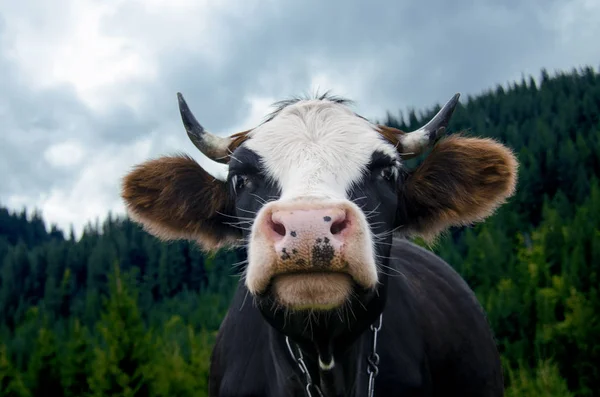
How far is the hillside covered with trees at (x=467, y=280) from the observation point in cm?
2727

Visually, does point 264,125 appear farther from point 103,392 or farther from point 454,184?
point 103,392

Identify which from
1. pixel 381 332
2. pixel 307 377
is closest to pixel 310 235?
pixel 307 377

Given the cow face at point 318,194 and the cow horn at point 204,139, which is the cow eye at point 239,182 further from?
the cow horn at point 204,139

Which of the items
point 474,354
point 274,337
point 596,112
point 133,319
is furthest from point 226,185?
point 596,112

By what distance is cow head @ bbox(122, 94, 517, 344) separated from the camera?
9.95 ft

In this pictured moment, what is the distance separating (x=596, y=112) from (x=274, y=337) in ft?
346

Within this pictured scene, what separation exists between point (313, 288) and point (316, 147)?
0.88 meters

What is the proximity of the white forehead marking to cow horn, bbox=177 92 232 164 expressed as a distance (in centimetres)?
26

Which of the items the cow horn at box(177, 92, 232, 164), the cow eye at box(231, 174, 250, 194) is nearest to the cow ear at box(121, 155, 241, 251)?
the cow horn at box(177, 92, 232, 164)

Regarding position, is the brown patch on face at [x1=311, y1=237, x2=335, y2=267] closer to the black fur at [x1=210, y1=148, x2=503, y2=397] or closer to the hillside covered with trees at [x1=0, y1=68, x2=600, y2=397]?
the black fur at [x1=210, y1=148, x2=503, y2=397]

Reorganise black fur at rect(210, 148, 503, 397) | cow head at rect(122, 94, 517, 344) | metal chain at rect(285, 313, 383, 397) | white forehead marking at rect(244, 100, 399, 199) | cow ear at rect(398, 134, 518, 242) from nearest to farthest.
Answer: cow head at rect(122, 94, 517, 344) → white forehead marking at rect(244, 100, 399, 199) → black fur at rect(210, 148, 503, 397) → metal chain at rect(285, 313, 383, 397) → cow ear at rect(398, 134, 518, 242)

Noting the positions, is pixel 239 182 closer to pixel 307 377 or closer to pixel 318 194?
pixel 318 194

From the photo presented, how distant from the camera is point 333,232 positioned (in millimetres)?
3004

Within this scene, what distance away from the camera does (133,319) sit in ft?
85.0
